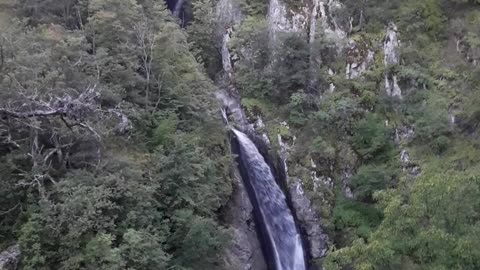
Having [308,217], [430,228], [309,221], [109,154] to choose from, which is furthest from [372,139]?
[430,228]

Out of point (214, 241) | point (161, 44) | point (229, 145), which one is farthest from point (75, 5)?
point (214, 241)

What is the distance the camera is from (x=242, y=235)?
2069cm

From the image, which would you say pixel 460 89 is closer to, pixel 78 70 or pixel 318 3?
pixel 318 3

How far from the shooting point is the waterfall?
2159cm

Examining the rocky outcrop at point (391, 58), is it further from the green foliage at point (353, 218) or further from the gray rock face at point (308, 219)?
the green foliage at point (353, 218)

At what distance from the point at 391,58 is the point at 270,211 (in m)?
10.0

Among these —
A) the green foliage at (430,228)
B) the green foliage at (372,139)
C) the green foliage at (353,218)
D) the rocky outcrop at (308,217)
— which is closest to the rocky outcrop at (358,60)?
the green foliage at (372,139)

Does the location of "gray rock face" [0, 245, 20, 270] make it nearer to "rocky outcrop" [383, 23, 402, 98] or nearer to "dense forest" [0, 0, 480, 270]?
"dense forest" [0, 0, 480, 270]

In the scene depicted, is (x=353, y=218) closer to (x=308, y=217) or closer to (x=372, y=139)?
(x=308, y=217)

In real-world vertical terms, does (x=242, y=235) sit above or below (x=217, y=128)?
below

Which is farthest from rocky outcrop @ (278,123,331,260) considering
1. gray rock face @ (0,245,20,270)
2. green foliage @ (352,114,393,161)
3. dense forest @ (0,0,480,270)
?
gray rock face @ (0,245,20,270)

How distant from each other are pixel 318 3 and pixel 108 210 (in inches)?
689

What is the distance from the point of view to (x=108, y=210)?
48.8 feet

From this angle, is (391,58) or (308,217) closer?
(308,217)
